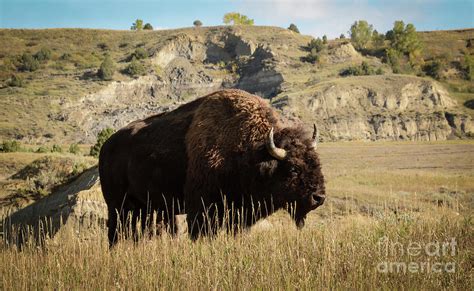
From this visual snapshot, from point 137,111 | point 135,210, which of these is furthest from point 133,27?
point 135,210

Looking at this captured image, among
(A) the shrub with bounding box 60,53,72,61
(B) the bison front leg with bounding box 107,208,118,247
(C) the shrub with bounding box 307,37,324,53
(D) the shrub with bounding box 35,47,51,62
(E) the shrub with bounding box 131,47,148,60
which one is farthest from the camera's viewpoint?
(C) the shrub with bounding box 307,37,324,53

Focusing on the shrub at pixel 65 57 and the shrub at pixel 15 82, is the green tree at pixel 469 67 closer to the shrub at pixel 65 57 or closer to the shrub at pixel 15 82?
the shrub at pixel 65 57

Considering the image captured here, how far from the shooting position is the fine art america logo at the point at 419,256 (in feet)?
14.4

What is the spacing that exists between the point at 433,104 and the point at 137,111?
4739 centimetres

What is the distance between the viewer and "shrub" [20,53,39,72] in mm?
79688

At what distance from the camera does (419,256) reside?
4.82 m

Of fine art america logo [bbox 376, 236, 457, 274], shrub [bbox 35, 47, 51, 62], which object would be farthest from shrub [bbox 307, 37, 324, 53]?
fine art america logo [bbox 376, 236, 457, 274]

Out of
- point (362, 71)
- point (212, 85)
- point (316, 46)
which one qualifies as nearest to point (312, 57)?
point (316, 46)

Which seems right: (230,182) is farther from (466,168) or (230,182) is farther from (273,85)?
(273,85)

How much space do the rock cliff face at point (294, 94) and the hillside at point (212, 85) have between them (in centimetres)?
18

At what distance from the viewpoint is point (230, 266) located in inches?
183

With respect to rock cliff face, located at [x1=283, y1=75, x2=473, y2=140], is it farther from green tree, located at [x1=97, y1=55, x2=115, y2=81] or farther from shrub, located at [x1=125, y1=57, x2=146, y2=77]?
green tree, located at [x1=97, y1=55, x2=115, y2=81]

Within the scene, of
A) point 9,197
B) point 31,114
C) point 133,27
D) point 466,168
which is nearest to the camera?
point 9,197

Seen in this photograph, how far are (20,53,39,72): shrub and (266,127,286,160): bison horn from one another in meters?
82.8
